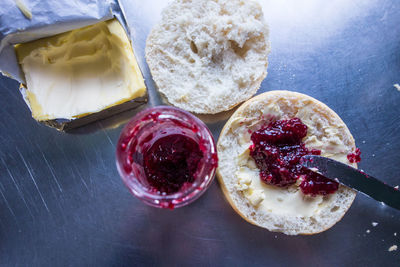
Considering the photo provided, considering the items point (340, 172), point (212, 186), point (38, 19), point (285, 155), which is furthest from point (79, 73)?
point (340, 172)

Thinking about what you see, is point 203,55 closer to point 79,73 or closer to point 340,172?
point 79,73

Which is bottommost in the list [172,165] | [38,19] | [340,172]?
[340,172]

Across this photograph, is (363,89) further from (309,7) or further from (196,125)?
(196,125)

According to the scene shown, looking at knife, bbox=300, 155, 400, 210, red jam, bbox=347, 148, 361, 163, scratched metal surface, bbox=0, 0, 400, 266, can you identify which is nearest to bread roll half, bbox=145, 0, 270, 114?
scratched metal surface, bbox=0, 0, 400, 266

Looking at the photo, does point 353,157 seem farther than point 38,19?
Yes

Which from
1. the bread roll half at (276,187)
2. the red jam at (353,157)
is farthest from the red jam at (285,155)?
the red jam at (353,157)

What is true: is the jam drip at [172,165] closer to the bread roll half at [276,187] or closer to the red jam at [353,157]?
the bread roll half at [276,187]

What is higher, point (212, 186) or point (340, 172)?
point (340, 172)

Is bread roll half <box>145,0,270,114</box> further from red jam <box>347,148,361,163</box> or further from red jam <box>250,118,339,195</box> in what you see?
red jam <box>347,148,361,163</box>
